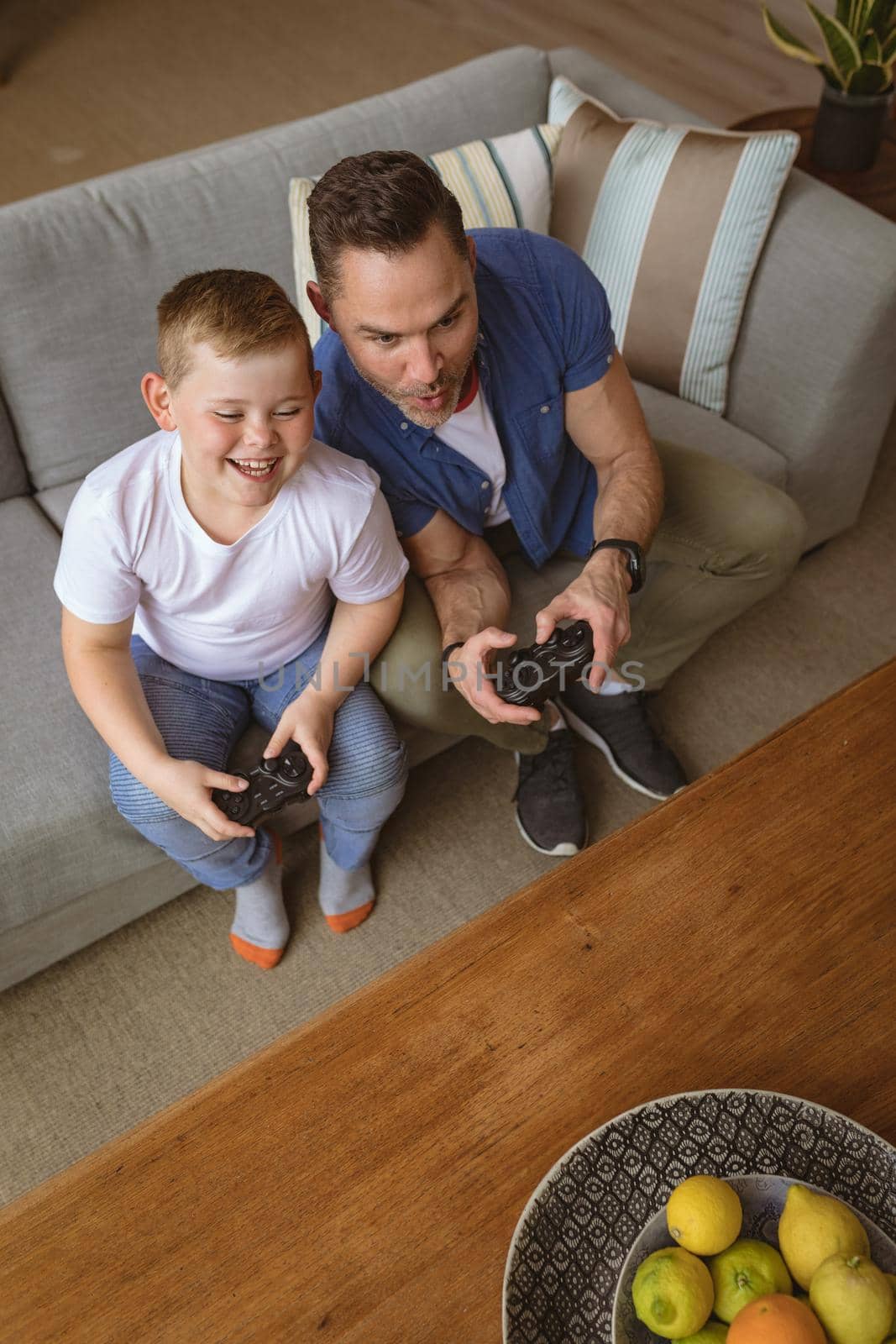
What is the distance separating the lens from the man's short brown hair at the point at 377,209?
122 centimetres

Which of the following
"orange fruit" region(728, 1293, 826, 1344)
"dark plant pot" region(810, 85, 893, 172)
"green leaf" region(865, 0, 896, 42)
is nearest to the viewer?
"orange fruit" region(728, 1293, 826, 1344)

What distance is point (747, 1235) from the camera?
900 millimetres

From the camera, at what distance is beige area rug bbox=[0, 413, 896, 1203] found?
1468 mm

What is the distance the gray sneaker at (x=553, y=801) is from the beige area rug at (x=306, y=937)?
33 mm

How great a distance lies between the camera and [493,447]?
1521 millimetres

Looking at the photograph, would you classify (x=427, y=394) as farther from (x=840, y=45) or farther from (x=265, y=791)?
(x=840, y=45)

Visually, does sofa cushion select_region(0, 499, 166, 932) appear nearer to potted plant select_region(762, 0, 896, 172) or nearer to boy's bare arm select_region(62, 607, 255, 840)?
boy's bare arm select_region(62, 607, 255, 840)

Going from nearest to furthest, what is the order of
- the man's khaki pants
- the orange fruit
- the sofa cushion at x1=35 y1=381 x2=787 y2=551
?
the orange fruit
the man's khaki pants
the sofa cushion at x1=35 y1=381 x2=787 y2=551

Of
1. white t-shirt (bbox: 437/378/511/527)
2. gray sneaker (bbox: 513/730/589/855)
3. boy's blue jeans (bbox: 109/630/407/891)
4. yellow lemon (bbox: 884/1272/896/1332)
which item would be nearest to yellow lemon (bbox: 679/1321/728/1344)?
yellow lemon (bbox: 884/1272/896/1332)

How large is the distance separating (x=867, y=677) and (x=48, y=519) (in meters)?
1.17

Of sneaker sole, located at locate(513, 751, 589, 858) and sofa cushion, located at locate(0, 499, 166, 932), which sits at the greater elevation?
sofa cushion, located at locate(0, 499, 166, 932)

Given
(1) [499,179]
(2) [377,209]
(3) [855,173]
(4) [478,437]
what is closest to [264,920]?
(4) [478,437]

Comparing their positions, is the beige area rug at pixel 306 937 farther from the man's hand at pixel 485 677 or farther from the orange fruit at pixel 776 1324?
the orange fruit at pixel 776 1324

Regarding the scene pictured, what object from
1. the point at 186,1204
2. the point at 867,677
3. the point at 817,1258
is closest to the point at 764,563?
the point at 867,677
